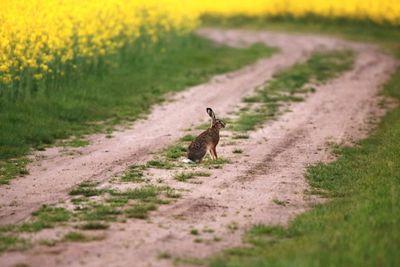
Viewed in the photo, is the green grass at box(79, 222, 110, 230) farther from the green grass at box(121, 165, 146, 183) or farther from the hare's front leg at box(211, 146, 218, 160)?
the hare's front leg at box(211, 146, 218, 160)

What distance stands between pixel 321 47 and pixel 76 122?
17902 millimetres

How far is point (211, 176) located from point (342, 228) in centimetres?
365

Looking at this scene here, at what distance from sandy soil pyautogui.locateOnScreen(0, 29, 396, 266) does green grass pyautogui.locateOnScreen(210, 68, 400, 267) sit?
14.8 inches

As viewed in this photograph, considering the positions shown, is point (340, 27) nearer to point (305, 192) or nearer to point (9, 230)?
point (305, 192)

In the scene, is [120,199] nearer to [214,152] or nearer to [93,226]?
[93,226]

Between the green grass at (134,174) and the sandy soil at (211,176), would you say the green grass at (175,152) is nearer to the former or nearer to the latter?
the sandy soil at (211,176)

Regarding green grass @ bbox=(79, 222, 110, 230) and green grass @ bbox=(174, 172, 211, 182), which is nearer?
green grass @ bbox=(79, 222, 110, 230)

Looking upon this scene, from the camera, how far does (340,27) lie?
4281 centimetres

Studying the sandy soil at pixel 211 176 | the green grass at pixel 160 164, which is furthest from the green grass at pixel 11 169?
the green grass at pixel 160 164

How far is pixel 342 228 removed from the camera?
9648mm

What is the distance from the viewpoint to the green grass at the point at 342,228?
8.42 m

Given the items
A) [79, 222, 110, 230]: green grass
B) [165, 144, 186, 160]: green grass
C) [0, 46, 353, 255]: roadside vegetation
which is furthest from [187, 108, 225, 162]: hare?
[79, 222, 110, 230]: green grass

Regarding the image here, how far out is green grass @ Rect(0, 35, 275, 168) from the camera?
1628cm

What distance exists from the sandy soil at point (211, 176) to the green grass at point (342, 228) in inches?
14.8
